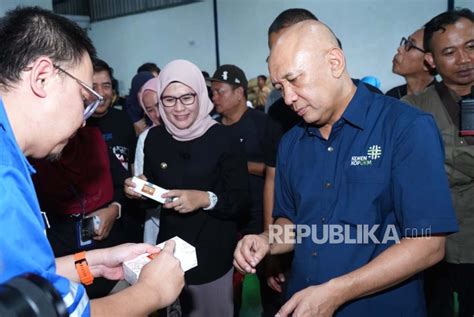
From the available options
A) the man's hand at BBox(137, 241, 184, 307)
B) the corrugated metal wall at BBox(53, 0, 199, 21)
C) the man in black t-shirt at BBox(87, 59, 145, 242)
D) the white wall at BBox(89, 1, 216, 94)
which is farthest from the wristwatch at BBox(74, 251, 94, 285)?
the corrugated metal wall at BBox(53, 0, 199, 21)

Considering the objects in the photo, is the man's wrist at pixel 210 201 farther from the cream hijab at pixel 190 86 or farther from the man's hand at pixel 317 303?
the man's hand at pixel 317 303

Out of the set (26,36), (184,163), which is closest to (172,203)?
(184,163)

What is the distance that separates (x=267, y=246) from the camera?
1.61 m

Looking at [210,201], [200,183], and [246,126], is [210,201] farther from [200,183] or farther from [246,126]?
[246,126]

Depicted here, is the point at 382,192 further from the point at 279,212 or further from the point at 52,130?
the point at 52,130

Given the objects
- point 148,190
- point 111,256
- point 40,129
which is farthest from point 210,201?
point 40,129

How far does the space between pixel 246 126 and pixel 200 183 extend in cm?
122

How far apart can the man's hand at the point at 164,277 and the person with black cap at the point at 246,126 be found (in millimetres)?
1511

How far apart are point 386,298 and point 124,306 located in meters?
0.92

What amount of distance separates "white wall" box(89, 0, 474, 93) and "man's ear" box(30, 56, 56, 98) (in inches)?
312

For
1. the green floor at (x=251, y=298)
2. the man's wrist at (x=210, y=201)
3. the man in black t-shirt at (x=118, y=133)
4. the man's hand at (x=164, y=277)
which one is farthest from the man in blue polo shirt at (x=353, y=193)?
the green floor at (x=251, y=298)

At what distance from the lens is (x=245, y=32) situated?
34.7ft

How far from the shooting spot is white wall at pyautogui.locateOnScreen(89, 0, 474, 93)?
8.16 metres

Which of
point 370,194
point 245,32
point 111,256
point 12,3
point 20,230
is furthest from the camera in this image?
point 245,32
